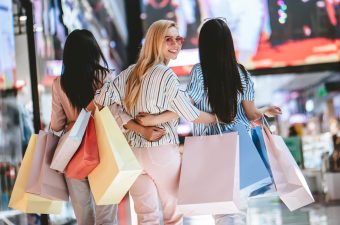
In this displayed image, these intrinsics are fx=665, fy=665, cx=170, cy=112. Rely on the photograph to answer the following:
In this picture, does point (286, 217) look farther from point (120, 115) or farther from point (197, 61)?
point (197, 61)

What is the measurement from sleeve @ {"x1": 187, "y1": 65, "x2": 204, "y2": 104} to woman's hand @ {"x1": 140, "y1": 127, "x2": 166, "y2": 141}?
9.8 inches

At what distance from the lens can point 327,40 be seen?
12.2m

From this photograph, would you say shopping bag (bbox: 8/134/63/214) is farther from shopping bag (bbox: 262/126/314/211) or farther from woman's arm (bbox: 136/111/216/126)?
shopping bag (bbox: 262/126/314/211)

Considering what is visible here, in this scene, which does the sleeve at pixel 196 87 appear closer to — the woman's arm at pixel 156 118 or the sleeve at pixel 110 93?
the woman's arm at pixel 156 118

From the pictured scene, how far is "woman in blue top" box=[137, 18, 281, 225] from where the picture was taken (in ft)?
10.4

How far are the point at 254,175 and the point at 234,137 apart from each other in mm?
196

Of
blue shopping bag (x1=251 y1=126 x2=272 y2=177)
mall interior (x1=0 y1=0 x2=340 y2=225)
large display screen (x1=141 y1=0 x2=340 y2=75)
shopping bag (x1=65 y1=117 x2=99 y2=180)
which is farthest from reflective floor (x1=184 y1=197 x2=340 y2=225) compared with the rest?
large display screen (x1=141 y1=0 x2=340 y2=75)

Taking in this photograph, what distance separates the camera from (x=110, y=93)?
3.32 m

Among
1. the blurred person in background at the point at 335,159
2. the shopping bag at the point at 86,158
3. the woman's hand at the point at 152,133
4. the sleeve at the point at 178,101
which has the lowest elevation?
the blurred person in background at the point at 335,159

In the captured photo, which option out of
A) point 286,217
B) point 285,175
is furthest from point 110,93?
point 286,217

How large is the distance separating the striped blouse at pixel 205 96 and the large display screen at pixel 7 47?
1854mm

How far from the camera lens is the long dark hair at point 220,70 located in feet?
10.5

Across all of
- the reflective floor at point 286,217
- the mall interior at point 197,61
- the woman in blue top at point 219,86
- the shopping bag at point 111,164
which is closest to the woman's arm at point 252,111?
the woman in blue top at point 219,86

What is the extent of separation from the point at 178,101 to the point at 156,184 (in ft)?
1.35
